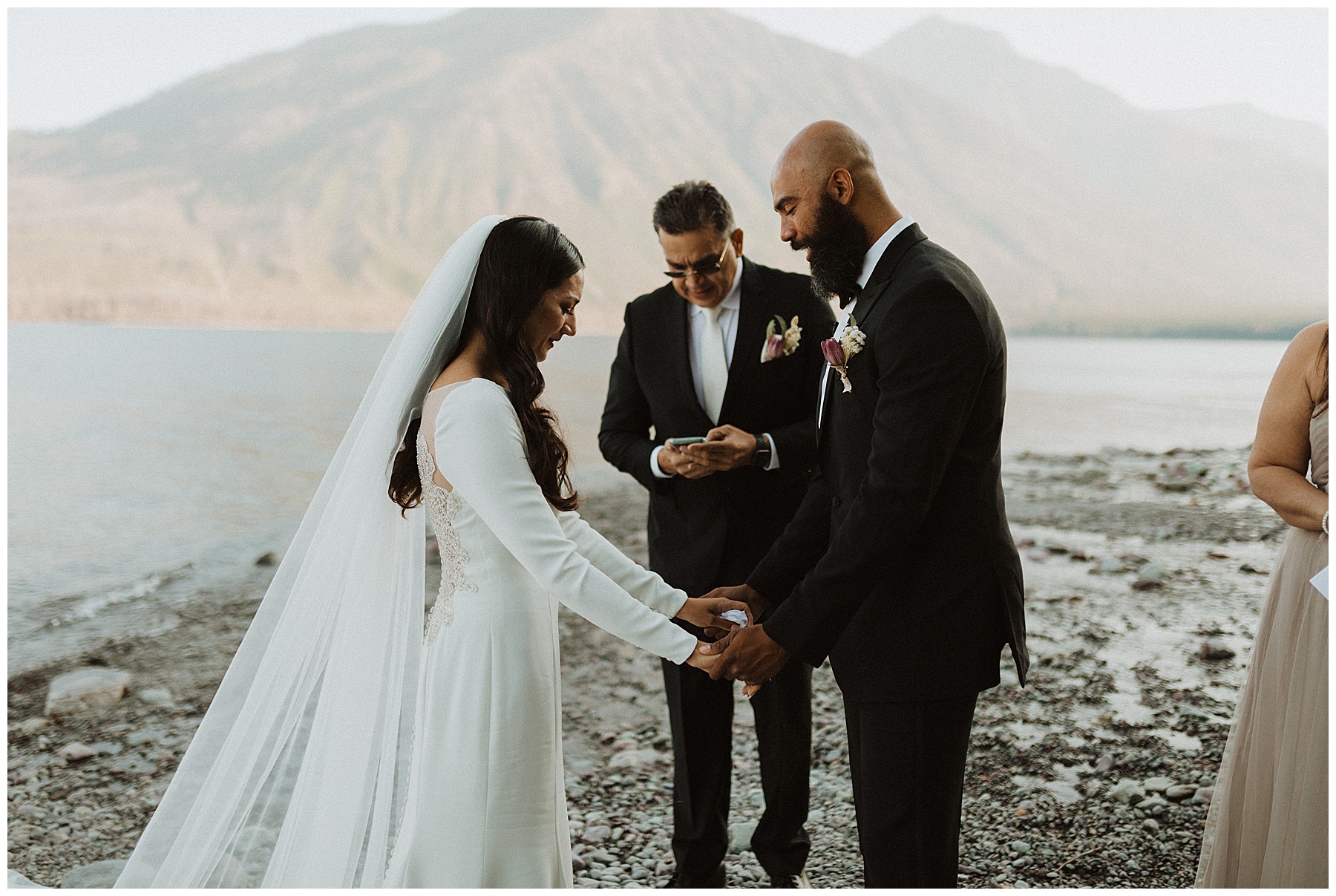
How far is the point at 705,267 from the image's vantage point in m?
2.89

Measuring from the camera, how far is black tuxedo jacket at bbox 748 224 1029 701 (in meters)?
1.98

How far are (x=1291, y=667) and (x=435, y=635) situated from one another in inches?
79.8

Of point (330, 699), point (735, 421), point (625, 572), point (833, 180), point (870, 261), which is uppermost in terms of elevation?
point (833, 180)

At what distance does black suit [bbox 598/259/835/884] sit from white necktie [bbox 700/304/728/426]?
64 mm

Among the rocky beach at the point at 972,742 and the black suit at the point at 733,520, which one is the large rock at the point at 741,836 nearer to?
the rocky beach at the point at 972,742

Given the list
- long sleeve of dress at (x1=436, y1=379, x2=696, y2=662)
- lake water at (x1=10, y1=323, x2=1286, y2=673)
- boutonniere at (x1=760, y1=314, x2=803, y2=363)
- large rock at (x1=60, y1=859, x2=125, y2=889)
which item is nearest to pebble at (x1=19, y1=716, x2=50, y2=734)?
lake water at (x1=10, y1=323, x2=1286, y2=673)

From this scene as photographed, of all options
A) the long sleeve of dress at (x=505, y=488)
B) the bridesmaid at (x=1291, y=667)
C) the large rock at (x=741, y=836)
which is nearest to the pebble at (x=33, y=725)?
the large rock at (x=741, y=836)

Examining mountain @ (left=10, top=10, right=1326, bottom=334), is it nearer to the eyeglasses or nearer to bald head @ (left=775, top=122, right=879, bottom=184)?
the eyeglasses

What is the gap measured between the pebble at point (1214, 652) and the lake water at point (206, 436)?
683cm

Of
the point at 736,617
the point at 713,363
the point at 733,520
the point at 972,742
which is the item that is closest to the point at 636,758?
the point at 972,742

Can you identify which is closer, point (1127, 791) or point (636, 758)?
point (1127, 791)

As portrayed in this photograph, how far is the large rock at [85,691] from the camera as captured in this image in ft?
16.0

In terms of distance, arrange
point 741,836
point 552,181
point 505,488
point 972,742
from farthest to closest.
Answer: point 552,181 → point 972,742 → point 741,836 → point 505,488

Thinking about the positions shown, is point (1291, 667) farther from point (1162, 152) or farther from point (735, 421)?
point (1162, 152)
